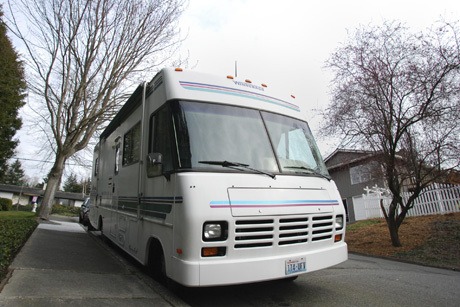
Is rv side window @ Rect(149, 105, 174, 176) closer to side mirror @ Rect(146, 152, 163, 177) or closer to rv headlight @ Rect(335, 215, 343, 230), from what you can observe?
side mirror @ Rect(146, 152, 163, 177)

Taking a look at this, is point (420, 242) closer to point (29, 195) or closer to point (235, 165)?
point (235, 165)

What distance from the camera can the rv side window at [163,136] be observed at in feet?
14.3

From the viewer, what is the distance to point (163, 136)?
465 centimetres

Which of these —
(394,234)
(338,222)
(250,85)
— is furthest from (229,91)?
(394,234)

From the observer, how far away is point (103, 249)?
794cm

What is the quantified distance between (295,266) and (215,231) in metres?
1.11

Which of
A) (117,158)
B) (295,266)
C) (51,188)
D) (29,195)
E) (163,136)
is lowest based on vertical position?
(295,266)

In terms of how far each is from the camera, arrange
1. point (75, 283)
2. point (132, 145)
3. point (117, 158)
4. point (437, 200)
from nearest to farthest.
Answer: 1. point (75, 283)
2. point (132, 145)
3. point (117, 158)
4. point (437, 200)

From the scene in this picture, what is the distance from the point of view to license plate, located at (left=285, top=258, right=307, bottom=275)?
404 cm

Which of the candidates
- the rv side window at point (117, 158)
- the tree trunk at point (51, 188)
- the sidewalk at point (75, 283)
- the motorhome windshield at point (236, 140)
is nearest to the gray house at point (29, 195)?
the tree trunk at point (51, 188)

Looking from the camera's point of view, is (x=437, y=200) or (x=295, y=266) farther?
(x=437, y=200)

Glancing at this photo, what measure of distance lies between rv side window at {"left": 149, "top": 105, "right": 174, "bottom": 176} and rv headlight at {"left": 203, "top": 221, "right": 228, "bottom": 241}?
2.88 feet

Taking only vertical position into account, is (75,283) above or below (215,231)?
below

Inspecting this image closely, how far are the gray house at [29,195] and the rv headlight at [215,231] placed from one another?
181 feet
